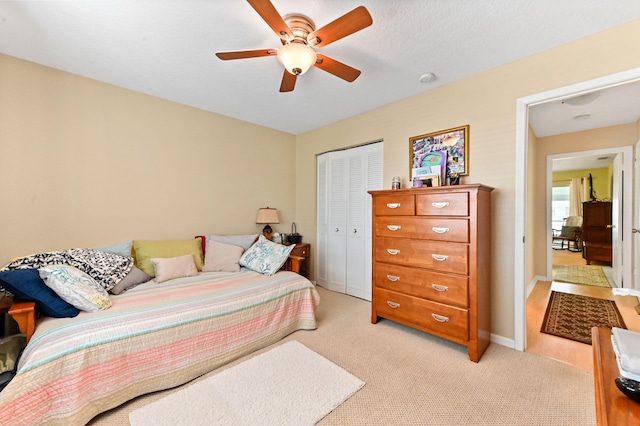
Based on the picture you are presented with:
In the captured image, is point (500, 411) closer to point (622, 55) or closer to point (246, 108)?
point (622, 55)

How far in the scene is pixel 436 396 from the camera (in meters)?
1.70

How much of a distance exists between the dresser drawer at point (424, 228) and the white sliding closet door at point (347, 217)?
0.86 meters

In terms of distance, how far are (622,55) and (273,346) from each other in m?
3.52

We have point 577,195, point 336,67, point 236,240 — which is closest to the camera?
point 336,67

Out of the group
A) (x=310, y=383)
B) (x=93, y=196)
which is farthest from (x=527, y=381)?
(x=93, y=196)

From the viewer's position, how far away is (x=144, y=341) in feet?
5.61

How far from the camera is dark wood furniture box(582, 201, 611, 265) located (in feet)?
18.2

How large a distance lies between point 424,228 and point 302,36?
1.85m

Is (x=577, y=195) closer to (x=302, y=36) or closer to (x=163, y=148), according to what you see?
(x=302, y=36)

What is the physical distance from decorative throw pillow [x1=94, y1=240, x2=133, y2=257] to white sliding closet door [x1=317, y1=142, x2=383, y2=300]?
2515 millimetres

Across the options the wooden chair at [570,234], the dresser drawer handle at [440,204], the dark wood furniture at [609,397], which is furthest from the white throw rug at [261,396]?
the wooden chair at [570,234]

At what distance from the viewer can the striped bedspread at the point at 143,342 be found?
1387 millimetres

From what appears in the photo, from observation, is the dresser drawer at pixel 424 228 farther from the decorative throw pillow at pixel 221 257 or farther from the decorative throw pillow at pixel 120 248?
the decorative throw pillow at pixel 120 248

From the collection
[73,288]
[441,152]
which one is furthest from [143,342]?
[441,152]
